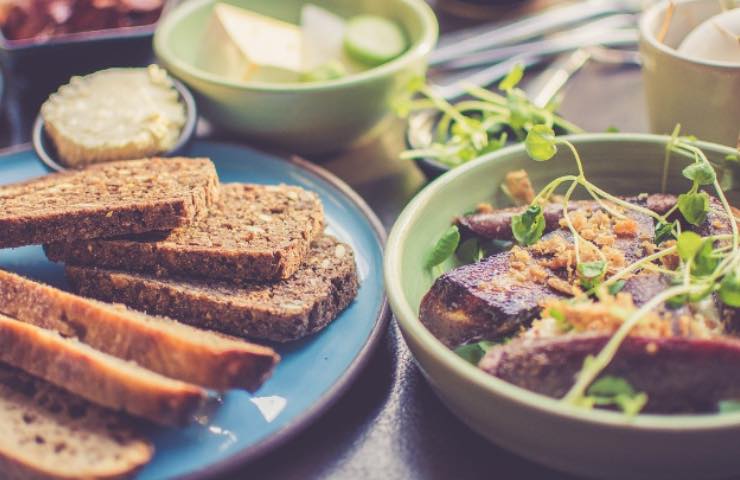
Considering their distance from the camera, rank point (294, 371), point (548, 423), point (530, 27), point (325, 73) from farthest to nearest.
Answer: point (530, 27) → point (325, 73) → point (294, 371) → point (548, 423)

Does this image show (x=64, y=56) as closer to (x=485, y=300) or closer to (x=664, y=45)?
(x=485, y=300)

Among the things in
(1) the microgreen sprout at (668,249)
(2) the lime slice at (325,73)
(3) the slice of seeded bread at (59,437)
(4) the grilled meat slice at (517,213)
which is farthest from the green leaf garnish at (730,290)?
(2) the lime slice at (325,73)

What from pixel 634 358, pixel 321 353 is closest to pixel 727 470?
pixel 634 358

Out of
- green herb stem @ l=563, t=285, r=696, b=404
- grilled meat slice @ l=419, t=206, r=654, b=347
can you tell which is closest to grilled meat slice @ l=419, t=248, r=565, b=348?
grilled meat slice @ l=419, t=206, r=654, b=347

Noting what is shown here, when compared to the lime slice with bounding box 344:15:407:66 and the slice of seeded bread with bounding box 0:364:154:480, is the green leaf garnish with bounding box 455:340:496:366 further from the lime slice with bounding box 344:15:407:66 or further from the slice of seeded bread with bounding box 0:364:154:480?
the lime slice with bounding box 344:15:407:66

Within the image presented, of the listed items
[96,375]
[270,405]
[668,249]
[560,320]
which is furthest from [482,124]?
[96,375]

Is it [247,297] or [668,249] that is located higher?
[668,249]

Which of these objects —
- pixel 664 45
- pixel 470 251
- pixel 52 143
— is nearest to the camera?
pixel 470 251

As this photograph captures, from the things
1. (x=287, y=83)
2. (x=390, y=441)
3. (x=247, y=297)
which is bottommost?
(x=390, y=441)

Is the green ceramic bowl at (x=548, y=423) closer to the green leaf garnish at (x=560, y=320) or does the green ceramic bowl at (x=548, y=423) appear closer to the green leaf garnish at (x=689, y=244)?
the green leaf garnish at (x=560, y=320)
